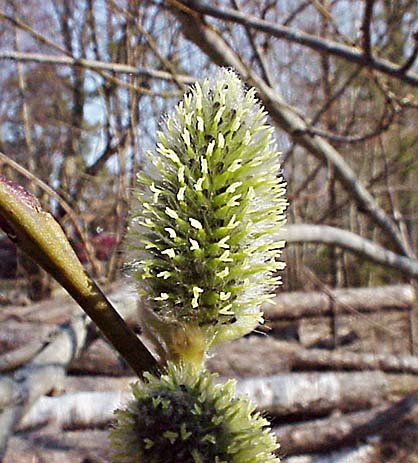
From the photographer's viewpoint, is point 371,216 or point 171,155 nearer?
point 171,155

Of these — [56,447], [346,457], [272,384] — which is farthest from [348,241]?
[56,447]

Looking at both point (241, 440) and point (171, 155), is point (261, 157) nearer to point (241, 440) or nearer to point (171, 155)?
point (171, 155)

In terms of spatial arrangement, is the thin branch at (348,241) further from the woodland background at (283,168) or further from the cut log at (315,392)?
the cut log at (315,392)

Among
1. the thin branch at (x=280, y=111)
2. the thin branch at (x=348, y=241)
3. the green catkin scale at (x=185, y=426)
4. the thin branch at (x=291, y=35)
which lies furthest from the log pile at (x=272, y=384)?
the thin branch at (x=291, y=35)

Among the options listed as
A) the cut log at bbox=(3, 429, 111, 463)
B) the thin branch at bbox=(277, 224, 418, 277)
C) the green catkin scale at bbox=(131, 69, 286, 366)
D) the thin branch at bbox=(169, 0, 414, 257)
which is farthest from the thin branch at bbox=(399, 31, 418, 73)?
the cut log at bbox=(3, 429, 111, 463)

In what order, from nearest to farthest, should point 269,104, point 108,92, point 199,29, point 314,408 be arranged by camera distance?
1. point 199,29
2. point 269,104
3. point 314,408
4. point 108,92

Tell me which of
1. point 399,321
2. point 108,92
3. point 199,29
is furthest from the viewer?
point 399,321

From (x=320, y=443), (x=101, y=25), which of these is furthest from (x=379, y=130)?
(x=101, y=25)

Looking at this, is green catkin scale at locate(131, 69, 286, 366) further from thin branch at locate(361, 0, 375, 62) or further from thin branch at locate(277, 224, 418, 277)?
thin branch at locate(277, 224, 418, 277)
